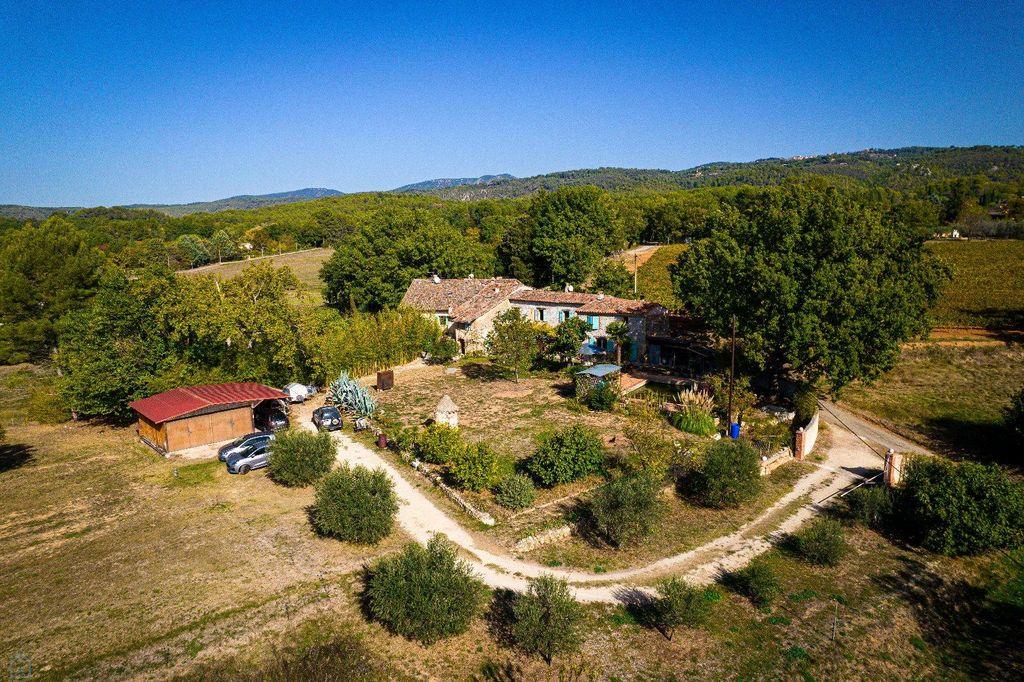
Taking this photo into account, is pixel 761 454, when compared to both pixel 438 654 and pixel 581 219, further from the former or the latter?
pixel 581 219

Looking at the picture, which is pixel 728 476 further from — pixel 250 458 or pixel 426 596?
pixel 250 458

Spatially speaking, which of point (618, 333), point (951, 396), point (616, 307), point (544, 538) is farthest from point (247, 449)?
point (951, 396)

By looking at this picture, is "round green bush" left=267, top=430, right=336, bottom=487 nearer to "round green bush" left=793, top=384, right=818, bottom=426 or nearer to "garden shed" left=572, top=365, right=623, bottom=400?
"garden shed" left=572, top=365, right=623, bottom=400

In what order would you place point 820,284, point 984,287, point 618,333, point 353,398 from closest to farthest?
point 820,284, point 353,398, point 618,333, point 984,287

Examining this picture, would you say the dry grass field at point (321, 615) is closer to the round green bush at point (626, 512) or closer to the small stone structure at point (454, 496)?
the small stone structure at point (454, 496)

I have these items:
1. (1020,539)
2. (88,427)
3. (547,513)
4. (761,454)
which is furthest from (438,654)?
(88,427)
